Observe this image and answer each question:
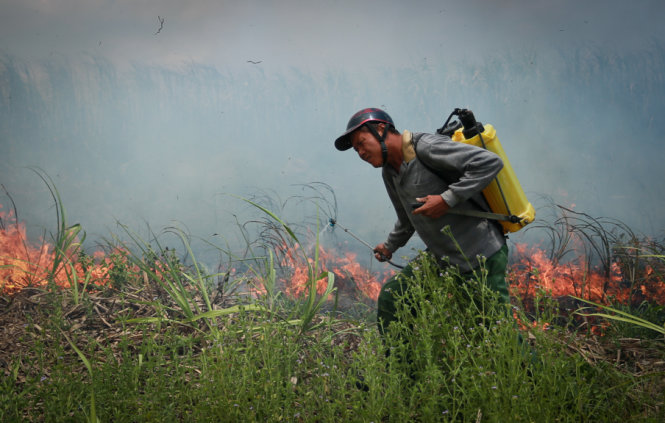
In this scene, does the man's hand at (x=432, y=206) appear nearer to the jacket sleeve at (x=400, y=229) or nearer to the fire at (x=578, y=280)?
the jacket sleeve at (x=400, y=229)

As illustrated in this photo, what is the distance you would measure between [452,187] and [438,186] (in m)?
0.21

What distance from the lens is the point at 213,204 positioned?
502 centimetres

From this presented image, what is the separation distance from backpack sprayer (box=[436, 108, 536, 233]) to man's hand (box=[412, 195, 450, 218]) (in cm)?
12

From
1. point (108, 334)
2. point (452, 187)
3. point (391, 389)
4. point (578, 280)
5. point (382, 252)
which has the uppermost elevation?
point (452, 187)

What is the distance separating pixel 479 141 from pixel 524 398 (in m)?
1.27

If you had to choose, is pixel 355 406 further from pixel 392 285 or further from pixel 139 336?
pixel 139 336

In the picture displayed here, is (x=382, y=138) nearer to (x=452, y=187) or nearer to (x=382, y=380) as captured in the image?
(x=452, y=187)

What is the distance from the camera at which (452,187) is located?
2.13 metres

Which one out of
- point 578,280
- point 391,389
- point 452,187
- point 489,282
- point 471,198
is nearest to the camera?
point 391,389

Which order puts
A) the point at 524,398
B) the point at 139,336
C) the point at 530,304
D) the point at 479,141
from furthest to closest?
the point at 530,304 → the point at 139,336 → the point at 479,141 → the point at 524,398

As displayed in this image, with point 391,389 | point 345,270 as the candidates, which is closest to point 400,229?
point 391,389

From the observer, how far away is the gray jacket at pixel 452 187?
2113 mm

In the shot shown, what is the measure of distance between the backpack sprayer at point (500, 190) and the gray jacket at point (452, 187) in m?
0.09

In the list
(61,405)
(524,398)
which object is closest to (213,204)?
(61,405)
